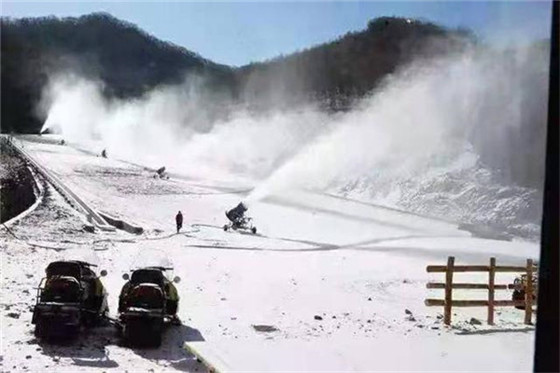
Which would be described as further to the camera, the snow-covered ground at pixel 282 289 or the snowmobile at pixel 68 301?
the snowmobile at pixel 68 301

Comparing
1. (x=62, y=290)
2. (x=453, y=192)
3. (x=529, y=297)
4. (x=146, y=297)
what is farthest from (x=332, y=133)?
(x=62, y=290)

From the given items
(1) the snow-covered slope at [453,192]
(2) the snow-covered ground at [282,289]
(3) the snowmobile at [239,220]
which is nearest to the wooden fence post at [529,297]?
(2) the snow-covered ground at [282,289]

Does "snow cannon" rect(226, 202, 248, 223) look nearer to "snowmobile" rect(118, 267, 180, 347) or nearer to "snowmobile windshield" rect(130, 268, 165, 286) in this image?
"snowmobile" rect(118, 267, 180, 347)

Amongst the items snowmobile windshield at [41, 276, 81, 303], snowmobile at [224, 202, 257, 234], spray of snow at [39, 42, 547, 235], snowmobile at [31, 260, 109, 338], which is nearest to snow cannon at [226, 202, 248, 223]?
snowmobile at [224, 202, 257, 234]

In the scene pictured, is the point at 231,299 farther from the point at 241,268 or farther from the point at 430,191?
the point at 430,191

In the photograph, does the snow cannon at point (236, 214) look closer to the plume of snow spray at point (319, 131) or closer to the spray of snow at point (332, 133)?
the plume of snow spray at point (319, 131)

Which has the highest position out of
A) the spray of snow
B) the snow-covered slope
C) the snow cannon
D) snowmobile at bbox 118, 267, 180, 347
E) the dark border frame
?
the spray of snow

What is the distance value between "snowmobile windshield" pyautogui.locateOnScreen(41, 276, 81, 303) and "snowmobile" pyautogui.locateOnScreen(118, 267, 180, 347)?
1.66ft

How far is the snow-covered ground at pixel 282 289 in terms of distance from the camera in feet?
18.9

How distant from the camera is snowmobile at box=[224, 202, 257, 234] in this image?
60.2 feet

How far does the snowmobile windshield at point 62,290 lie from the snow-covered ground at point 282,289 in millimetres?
397

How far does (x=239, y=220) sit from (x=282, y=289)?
Result: 30.6 feet

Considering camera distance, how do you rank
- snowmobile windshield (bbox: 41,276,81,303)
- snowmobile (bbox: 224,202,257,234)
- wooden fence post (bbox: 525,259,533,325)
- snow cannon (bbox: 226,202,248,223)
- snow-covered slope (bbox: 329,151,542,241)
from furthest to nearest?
snow cannon (bbox: 226,202,248,223)
snowmobile (bbox: 224,202,257,234)
snow-covered slope (bbox: 329,151,542,241)
wooden fence post (bbox: 525,259,533,325)
snowmobile windshield (bbox: 41,276,81,303)

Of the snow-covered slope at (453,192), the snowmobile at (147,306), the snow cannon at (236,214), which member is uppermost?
the snow-covered slope at (453,192)
